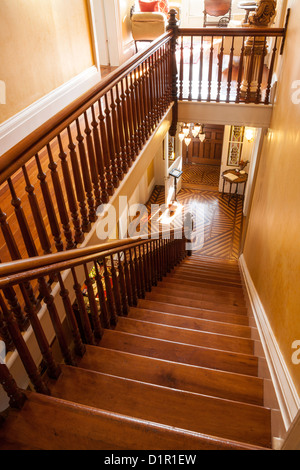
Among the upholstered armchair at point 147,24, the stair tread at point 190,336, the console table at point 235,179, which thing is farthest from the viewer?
the console table at point 235,179

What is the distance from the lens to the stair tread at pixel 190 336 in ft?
8.52

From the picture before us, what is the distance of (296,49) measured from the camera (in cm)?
322

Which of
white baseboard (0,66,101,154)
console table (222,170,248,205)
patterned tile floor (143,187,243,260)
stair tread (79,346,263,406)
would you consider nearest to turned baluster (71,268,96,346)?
stair tread (79,346,263,406)

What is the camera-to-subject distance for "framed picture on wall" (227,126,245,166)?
8.75 m

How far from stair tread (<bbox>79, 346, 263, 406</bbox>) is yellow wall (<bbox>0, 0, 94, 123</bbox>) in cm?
225

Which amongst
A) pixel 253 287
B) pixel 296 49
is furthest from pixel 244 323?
pixel 296 49

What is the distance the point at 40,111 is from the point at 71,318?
243 centimetres

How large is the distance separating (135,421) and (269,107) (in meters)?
4.26

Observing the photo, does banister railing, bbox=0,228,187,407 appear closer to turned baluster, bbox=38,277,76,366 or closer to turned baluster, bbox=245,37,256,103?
turned baluster, bbox=38,277,76,366

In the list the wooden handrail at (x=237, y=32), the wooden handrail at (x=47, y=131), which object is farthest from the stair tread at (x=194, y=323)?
the wooden handrail at (x=237, y=32)

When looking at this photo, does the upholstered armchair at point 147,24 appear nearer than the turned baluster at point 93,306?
No

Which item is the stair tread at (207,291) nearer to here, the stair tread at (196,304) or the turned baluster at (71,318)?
the stair tread at (196,304)

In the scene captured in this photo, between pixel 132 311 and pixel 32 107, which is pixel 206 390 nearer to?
pixel 132 311

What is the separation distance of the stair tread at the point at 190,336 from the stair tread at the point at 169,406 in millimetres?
838
